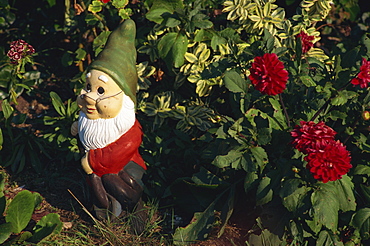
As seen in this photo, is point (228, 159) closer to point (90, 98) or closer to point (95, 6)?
point (90, 98)

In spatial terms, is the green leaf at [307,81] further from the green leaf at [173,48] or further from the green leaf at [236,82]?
the green leaf at [173,48]

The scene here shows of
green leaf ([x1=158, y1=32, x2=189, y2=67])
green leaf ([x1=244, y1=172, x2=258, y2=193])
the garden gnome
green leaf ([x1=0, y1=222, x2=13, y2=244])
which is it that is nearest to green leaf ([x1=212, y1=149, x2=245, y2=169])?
green leaf ([x1=244, y1=172, x2=258, y2=193])

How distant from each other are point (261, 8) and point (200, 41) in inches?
20.4

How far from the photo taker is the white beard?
10.0 feet

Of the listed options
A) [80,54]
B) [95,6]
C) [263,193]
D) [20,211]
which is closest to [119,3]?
[95,6]

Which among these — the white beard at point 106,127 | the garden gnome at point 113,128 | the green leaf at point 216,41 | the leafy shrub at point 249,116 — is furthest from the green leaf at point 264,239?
the green leaf at point 216,41

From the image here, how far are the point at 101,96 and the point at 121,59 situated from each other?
0.26 meters

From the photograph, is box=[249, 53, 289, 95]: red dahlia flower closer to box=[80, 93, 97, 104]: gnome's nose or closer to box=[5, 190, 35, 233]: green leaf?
box=[80, 93, 97, 104]: gnome's nose

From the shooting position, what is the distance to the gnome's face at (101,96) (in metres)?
2.97

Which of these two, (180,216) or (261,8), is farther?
(261,8)

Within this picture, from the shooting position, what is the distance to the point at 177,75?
12.5 feet

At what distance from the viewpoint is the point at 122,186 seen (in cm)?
318

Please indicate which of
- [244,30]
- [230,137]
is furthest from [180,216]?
[244,30]

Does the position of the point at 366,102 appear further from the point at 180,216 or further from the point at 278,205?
the point at 180,216
